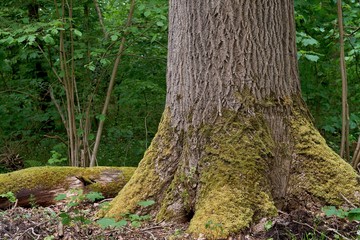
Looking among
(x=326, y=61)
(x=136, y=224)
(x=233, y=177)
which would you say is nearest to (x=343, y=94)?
(x=326, y=61)

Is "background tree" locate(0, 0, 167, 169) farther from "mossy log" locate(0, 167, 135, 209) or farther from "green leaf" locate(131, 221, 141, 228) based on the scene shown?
"green leaf" locate(131, 221, 141, 228)

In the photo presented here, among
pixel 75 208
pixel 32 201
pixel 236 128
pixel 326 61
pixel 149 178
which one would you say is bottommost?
pixel 32 201

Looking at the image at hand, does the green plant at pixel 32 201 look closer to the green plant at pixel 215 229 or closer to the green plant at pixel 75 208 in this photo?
the green plant at pixel 75 208

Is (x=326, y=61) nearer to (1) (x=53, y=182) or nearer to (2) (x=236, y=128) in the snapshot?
(2) (x=236, y=128)

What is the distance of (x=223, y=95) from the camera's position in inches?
133

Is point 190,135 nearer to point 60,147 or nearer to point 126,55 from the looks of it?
point 126,55

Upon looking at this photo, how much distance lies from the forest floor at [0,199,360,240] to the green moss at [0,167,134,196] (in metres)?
1.14

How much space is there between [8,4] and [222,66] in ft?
14.5

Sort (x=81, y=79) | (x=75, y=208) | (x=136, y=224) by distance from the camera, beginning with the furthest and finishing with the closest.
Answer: (x=81, y=79)
(x=75, y=208)
(x=136, y=224)

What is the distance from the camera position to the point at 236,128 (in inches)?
131

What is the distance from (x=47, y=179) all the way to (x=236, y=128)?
232cm

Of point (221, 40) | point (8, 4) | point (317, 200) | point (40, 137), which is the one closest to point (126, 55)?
point (8, 4)

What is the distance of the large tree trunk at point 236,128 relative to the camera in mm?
3307

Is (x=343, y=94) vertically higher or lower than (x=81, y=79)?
lower
